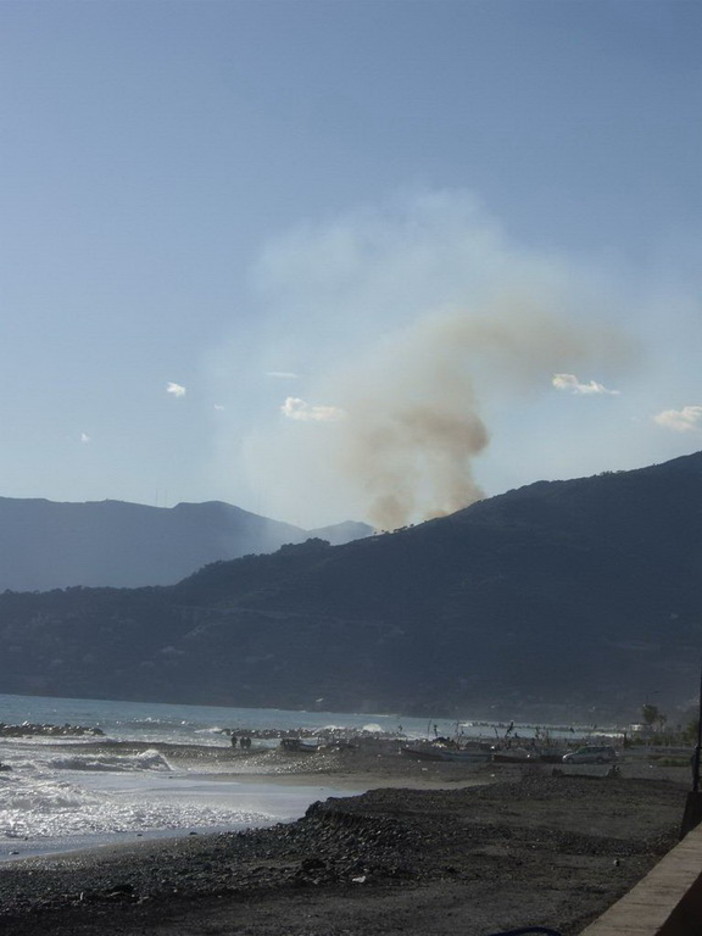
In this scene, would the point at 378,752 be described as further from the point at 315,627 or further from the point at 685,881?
the point at 315,627

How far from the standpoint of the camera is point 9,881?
1836 centimetres

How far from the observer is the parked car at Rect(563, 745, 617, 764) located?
60562mm

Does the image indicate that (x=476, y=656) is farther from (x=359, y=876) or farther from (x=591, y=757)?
(x=359, y=876)

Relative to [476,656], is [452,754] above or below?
below

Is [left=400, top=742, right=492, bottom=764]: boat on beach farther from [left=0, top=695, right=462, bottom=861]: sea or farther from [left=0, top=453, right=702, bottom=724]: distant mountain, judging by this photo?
[left=0, top=453, right=702, bottom=724]: distant mountain

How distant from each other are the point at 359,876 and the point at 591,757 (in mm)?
46251

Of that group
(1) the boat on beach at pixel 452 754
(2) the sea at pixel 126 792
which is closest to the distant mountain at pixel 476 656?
(2) the sea at pixel 126 792

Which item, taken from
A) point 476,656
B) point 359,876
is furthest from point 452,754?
point 476,656

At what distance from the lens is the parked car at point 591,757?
199 feet

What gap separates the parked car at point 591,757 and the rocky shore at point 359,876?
32699mm

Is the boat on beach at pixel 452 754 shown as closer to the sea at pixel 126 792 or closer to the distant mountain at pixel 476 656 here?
the sea at pixel 126 792

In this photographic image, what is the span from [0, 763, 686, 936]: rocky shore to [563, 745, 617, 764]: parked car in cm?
3270

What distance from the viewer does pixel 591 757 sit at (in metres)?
61.4

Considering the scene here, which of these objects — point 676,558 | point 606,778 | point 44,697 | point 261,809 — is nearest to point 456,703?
point 676,558
